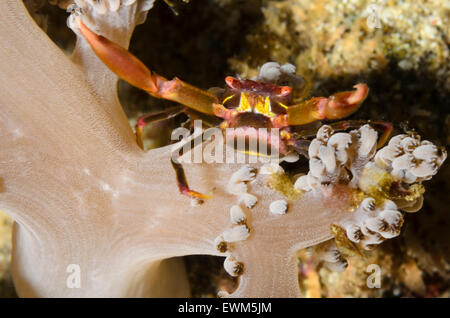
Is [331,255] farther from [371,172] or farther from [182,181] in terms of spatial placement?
[182,181]

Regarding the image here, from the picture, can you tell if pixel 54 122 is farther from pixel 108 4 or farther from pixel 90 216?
pixel 108 4

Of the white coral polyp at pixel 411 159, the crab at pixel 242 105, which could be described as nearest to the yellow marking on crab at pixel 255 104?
the crab at pixel 242 105

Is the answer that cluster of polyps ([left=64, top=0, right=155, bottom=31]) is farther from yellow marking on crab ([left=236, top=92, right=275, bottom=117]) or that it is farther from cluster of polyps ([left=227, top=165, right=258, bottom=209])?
cluster of polyps ([left=227, top=165, right=258, bottom=209])

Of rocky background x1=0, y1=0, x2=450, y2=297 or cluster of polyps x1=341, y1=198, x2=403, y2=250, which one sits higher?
rocky background x1=0, y1=0, x2=450, y2=297

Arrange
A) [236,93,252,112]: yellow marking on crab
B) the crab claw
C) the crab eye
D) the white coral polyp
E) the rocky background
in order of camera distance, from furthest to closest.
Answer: the rocky background < [236,93,252,112]: yellow marking on crab < the crab eye < the crab claw < the white coral polyp

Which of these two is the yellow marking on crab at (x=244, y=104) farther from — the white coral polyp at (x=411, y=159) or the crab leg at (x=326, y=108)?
the white coral polyp at (x=411, y=159)

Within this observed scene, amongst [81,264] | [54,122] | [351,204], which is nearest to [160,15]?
[54,122]

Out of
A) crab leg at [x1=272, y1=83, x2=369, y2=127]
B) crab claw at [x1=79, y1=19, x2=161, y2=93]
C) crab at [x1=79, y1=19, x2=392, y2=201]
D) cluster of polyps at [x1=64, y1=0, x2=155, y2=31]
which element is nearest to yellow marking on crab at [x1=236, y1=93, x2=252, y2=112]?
crab at [x1=79, y1=19, x2=392, y2=201]
